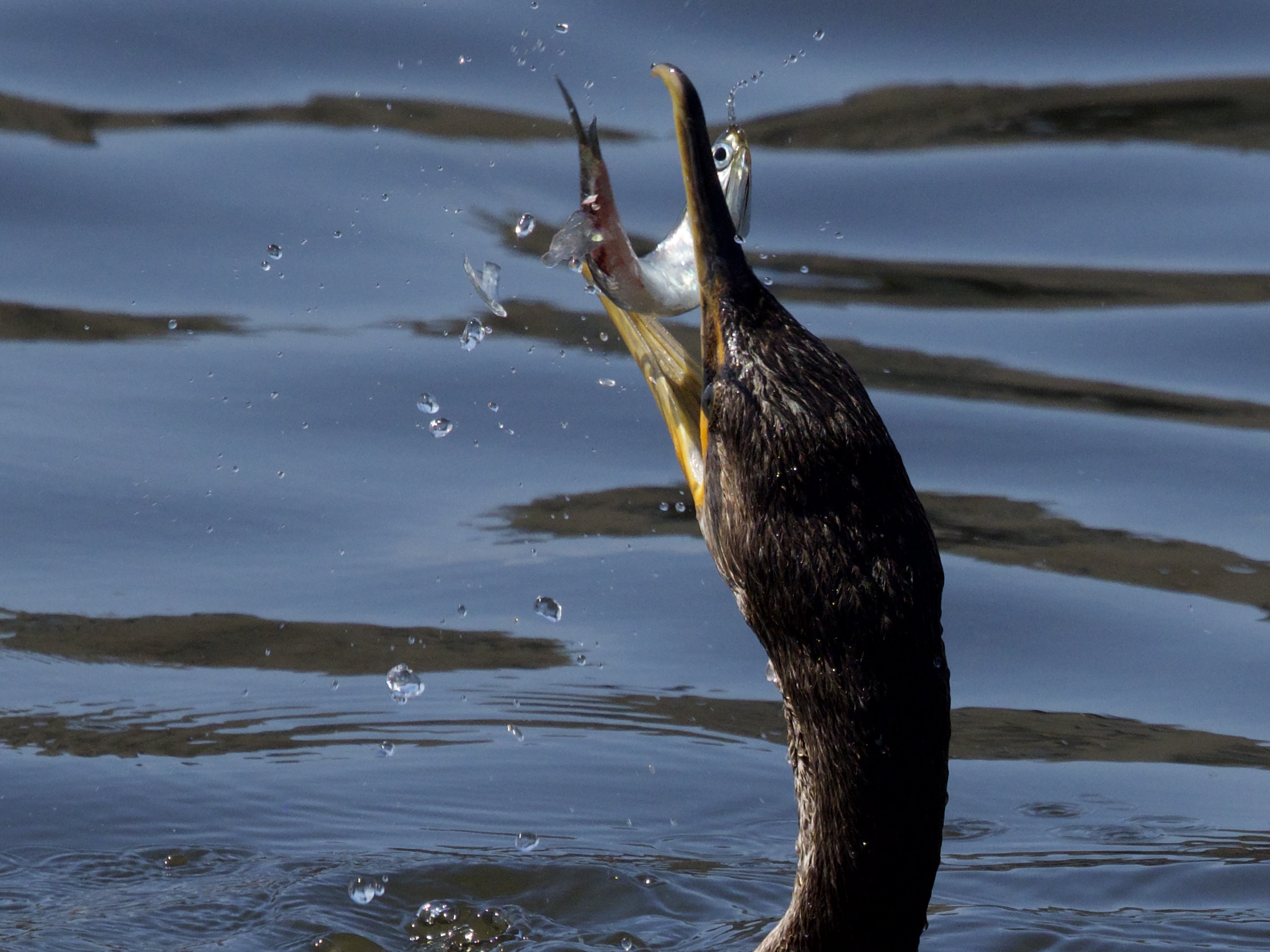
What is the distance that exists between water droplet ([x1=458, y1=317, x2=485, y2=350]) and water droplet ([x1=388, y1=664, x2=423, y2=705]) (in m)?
1.45

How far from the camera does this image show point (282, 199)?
24.2 ft

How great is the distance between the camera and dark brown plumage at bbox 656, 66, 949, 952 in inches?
121

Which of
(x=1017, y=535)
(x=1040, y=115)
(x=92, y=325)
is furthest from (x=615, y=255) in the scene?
(x=1040, y=115)

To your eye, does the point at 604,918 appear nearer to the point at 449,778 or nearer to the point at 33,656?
the point at 449,778

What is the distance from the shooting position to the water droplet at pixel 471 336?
6.42m

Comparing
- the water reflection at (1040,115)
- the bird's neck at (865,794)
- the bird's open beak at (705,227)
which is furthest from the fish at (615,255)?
the water reflection at (1040,115)

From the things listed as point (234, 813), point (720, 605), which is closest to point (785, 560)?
point (234, 813)

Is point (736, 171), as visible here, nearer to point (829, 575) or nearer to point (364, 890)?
point (829, 575)

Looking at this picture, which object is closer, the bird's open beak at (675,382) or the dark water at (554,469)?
the bird's open beak at (675,382)

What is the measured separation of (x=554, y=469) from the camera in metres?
6.20

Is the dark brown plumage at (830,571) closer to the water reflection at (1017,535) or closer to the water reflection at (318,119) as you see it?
the water reflection at (1017,535)

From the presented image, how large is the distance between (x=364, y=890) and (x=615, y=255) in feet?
4.74

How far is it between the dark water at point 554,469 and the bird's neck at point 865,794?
0.68 m

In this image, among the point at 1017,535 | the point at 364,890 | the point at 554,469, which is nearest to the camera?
the point at 364,890
